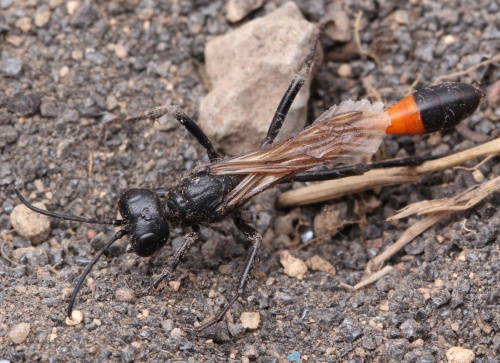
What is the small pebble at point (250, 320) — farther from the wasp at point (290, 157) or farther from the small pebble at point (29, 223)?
the small pebble at point (29, 223)

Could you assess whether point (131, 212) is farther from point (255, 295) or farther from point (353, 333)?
point (353, 333)

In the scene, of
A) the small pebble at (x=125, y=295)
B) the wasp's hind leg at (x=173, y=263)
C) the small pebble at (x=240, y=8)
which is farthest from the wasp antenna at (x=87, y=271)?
the small pebble at (x=240, y=8)

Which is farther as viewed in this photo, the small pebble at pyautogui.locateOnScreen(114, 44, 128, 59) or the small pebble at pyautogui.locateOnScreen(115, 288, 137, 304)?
the small pebble at pyautogui.locateOnScreen(114, 44, 128, 59)

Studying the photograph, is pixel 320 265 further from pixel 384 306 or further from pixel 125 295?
pixel 125 295

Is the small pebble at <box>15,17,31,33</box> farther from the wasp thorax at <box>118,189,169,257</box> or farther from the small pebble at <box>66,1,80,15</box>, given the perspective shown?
the wasp thorax at <box>118,189,169,257</box>

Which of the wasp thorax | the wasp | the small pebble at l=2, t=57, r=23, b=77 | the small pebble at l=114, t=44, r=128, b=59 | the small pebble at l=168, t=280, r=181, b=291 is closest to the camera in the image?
the wasp thorax

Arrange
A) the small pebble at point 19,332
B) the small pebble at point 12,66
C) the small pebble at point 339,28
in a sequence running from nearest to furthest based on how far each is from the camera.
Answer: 1. the small pebble at point 19,332
2. the small pebble at point 12,66
3. the small pebble at point 339,28

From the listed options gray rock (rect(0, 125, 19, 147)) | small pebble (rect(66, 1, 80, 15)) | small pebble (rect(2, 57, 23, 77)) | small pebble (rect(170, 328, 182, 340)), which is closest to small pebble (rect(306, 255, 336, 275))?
small pebble (rect(170, 328, 182, 340))
